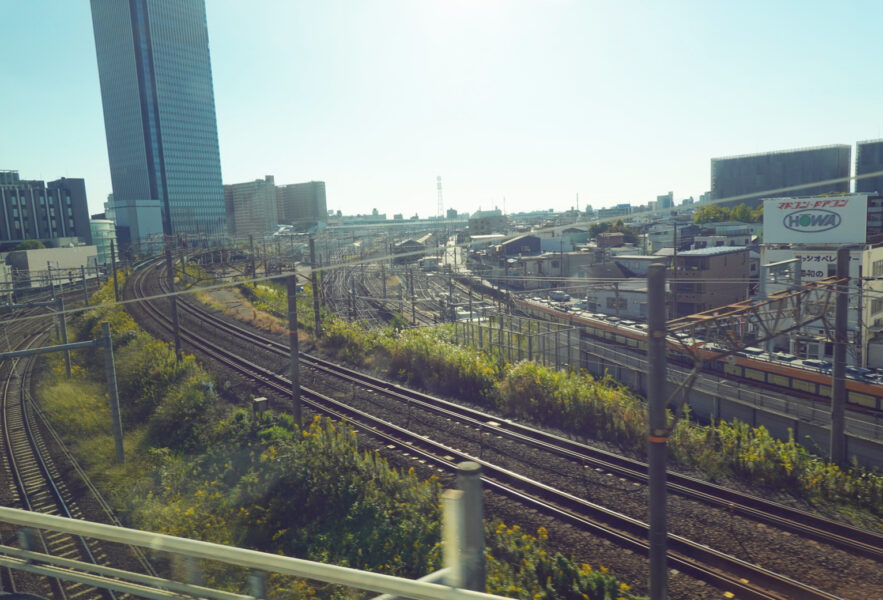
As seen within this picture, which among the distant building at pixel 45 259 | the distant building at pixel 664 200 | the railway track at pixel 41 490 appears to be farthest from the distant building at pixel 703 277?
the distant building at pixel 664 200

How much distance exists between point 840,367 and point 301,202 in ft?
263

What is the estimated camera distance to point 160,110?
60.7 meters

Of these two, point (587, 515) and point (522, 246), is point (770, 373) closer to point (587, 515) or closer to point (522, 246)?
point (587, 515)

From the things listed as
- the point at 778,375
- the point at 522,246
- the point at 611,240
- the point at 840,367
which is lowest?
the point at 778,375

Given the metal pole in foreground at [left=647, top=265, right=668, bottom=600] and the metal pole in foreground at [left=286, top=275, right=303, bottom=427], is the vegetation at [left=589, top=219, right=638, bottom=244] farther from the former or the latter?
the metal pole in foreground at [left=647, top=265, right=668, bottom=600]

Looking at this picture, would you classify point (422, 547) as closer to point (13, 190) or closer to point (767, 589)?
point (767, 589)

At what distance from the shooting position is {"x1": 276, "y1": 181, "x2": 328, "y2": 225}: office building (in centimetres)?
8062

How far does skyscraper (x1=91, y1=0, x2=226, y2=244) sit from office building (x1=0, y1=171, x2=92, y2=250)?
814 cm

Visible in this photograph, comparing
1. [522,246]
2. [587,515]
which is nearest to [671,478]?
[587,515]

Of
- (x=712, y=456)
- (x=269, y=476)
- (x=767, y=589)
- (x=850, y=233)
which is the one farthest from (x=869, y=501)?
(x=850, y=233)

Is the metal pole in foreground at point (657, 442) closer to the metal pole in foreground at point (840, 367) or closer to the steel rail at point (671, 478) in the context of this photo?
the steel rail at point (671, 478)

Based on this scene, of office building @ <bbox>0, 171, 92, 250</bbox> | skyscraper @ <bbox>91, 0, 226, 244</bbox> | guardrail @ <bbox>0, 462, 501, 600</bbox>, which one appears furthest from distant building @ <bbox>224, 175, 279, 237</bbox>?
guardrail @ <bbox>0, 462, 501, 600</bbox>

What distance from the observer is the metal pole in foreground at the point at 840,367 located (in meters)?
7.78

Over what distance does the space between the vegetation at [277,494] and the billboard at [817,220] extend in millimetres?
19759
